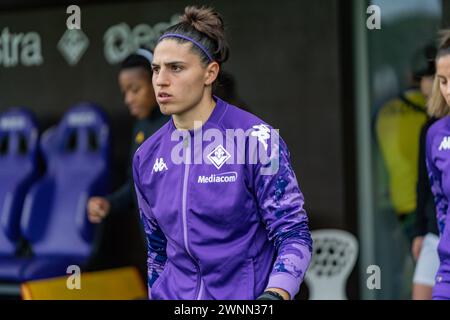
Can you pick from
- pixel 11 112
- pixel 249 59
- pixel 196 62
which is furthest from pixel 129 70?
pixel 196 62

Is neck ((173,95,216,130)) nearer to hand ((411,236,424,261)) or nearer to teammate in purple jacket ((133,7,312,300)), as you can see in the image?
teammate in purple jacket ((133,7,312,300))

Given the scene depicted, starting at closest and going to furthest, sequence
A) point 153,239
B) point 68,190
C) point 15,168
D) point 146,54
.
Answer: point 153,239, point 146,54, point 68,190, point 15,168

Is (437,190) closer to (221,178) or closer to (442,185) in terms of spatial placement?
(442,185)

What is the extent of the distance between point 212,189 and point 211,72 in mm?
357

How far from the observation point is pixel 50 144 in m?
6.42

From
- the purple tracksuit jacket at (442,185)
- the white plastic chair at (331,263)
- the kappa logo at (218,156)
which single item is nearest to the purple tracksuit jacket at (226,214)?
the kappa logo at (218,156)

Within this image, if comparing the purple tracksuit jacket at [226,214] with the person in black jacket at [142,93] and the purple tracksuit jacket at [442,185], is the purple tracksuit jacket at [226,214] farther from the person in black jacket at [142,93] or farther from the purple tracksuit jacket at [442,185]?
the person in black jacket at [142,93]

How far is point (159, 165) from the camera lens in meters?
2.76

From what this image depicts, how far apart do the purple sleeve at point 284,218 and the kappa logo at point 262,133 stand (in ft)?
0.10

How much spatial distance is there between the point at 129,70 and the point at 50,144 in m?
1.61

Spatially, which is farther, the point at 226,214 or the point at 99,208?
the point at 99,208

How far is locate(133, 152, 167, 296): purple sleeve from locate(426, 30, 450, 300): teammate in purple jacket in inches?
33.4

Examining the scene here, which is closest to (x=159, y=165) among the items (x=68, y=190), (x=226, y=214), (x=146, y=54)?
(x=226, y=214)

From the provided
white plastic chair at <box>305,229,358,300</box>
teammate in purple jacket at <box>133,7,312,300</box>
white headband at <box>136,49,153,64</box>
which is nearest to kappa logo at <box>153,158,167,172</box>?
teammate in purple jacket at <box>133,7,312,300</box>
